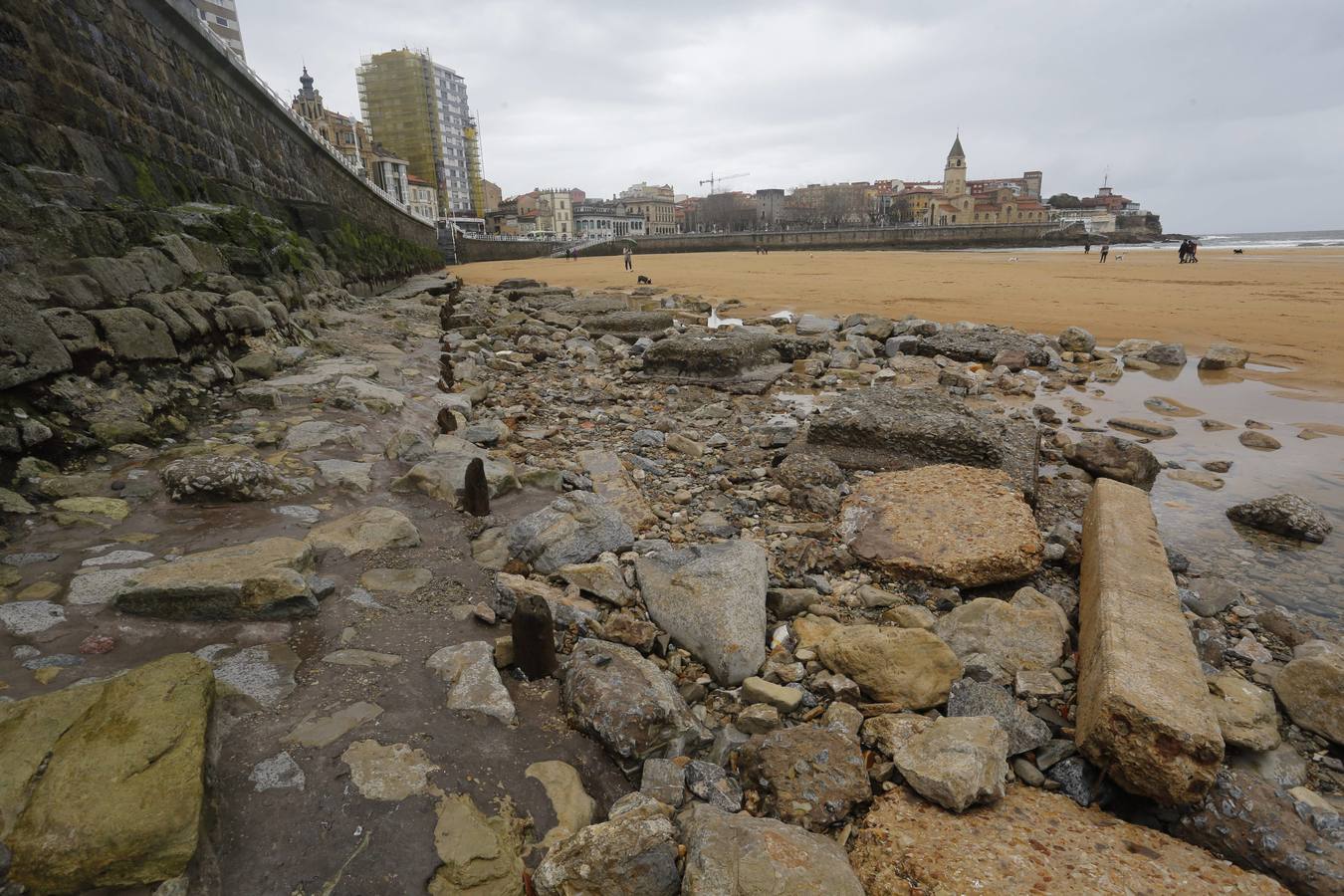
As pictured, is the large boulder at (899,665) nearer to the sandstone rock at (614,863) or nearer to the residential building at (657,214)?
the sandstone rock at (614,863)

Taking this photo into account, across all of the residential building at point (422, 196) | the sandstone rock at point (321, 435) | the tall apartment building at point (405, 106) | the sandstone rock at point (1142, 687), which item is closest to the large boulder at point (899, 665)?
the sandstone rock at point (1142, 687)

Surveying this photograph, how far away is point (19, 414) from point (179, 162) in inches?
224

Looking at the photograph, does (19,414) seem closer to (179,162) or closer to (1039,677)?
(1039,677)

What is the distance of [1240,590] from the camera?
3.47 meters

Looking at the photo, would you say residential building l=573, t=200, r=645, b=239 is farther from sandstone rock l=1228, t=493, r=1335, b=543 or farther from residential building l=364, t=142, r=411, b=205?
sandstone rock l=1228, t=493, r=1335, b=543

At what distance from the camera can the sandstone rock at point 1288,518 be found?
158 inches

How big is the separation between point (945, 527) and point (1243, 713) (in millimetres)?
1505

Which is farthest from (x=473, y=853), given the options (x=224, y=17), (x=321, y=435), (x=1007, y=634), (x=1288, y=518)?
(x=224, y=17)

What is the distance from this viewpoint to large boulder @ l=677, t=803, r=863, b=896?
160cm

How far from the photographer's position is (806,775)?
6.85ft

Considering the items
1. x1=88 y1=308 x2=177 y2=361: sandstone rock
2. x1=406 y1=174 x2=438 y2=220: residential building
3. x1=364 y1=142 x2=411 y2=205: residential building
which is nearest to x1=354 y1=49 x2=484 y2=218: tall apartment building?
x1=406 y1=174 x2=438 y2=220: residential building

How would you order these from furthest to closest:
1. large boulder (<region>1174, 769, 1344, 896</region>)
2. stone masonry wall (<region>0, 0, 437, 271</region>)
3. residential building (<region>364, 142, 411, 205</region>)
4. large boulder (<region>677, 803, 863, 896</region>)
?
residential building (<region>364, 142, 411, 205</region>)
stone masonry wall (<region>0, 0, 437, 271</region>)
large boulder (<region>1174, 769, 1344, 896</region>)
large boulder (<region>677, 803, 863, 896</region>)

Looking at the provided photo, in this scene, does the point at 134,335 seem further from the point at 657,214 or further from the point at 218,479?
the point at 657,214

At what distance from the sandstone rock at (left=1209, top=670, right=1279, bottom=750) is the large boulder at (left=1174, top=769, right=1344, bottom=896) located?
25 cm
